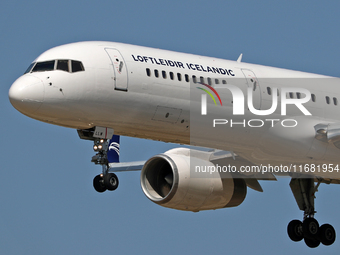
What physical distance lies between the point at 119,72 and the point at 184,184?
18.5ft

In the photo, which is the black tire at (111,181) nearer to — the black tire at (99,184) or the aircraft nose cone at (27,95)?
the black tire at (99,184)

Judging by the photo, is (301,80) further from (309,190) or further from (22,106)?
(22,106)

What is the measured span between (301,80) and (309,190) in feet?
15.8

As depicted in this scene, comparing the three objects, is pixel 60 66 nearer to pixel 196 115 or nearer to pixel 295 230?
pixel 196 115

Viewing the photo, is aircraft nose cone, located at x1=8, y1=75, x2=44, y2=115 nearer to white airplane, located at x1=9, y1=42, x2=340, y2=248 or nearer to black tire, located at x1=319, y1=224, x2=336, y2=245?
white airplane, located at x1=9, y1=42, x2=340, y2=248

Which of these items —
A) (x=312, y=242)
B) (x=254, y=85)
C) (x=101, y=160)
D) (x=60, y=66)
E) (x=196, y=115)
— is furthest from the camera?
(x=312, y=242)

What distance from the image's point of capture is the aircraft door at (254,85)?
83.8 ft

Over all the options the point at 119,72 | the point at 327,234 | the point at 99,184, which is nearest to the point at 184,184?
the point at 99,184

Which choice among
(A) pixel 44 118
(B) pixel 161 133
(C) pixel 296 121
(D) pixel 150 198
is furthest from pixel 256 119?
(A) pixel 44 118

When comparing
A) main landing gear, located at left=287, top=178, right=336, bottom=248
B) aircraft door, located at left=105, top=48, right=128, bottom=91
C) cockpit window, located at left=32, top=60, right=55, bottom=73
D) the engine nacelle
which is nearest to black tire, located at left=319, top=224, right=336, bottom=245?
main landing gear, located at left=287, top=178, right=336, bottom=248

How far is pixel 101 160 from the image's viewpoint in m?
23.6

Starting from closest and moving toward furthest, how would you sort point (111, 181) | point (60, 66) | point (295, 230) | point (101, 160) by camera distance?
point (60, 66) < point (111, 181) < point (101, 160) < point (295, 230)

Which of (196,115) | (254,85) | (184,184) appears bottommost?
(184,184)

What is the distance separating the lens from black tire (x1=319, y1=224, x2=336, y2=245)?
29812 mm
